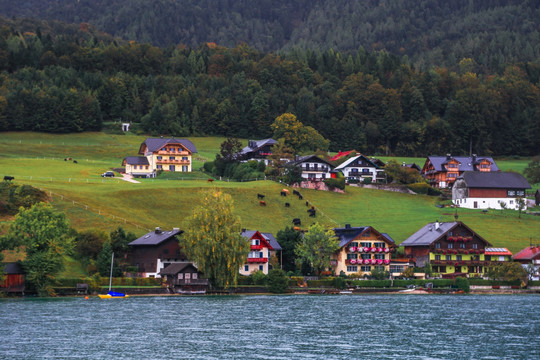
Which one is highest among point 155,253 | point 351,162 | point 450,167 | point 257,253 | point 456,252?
point 351,162

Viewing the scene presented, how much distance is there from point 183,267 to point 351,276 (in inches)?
892

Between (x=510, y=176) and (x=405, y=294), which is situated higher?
(x=510, y=176)

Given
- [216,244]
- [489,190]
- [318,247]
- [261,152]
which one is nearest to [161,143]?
[261,152]

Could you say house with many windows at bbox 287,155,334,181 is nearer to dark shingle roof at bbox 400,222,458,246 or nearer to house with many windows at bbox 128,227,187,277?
dark shingle roof at bbox 400,222,458,246

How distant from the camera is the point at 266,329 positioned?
6094cm

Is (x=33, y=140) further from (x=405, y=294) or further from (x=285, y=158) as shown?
(x=405, y=294)

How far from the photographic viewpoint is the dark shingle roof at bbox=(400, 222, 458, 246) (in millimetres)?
110188

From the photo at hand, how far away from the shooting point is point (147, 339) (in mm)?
55625

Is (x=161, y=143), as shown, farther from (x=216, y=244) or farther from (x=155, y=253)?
(x=216, y=244)

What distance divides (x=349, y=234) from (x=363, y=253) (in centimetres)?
350

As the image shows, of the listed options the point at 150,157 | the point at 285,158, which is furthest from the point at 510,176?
the point at 150,157

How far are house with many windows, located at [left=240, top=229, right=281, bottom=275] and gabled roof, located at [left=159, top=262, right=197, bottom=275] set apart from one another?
10.2 m

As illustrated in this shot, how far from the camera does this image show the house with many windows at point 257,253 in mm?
102812

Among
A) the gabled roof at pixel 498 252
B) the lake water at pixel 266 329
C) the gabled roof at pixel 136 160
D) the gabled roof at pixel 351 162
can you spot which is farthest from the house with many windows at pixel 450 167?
the lake water at pixel 266 329
